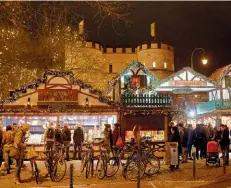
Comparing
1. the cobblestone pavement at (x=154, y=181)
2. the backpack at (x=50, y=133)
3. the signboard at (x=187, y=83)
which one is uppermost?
the signboard at (x=187, y=83)

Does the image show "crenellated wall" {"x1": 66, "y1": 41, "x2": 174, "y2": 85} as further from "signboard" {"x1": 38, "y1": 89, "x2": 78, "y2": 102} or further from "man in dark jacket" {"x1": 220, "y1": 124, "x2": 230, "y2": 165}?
"man in dark jacket" {"x1": 220, "y1": 124, "x2": 230, "y2": 165}

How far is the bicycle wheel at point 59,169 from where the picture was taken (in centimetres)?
1343

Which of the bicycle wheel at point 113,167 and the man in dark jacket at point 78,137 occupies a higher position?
the man in dark jacket at point 78,137

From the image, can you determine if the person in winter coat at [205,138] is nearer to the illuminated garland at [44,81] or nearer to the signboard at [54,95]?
the illuminated garland at [44,81]

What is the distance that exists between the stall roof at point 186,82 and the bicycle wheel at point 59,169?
53.2 feet

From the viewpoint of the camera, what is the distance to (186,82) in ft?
95.2

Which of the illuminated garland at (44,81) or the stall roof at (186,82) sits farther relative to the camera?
the stall roof at (186,82)

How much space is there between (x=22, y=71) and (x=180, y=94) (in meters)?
14.0

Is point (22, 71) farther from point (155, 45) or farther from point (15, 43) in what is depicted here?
point (155, 45)

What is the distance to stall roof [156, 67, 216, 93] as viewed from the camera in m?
29.1

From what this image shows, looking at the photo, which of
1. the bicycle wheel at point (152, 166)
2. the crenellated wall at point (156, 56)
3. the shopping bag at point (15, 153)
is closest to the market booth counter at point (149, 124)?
the bicycle wheel at point (152, 166)

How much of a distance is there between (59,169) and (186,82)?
17085 mm

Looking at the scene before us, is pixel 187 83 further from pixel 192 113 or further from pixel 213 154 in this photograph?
pixel 213 154

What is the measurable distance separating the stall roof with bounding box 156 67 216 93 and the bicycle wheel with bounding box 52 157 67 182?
16209mm
